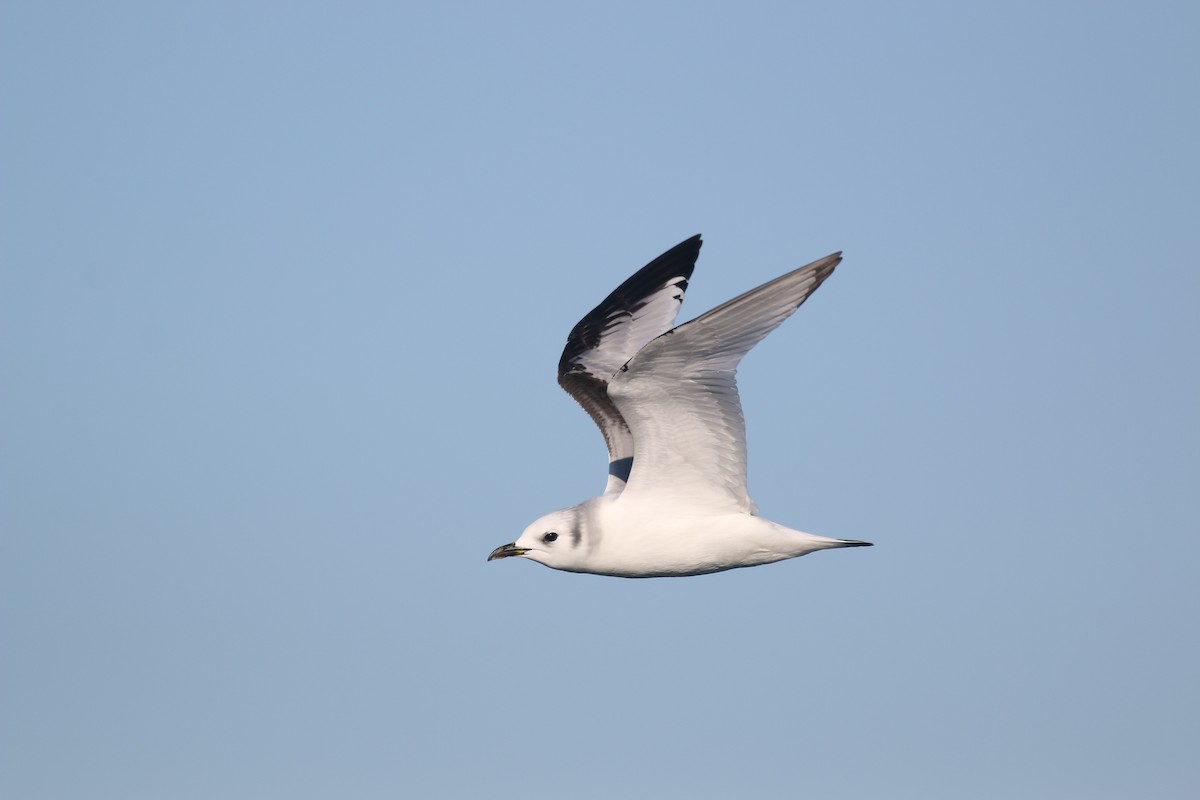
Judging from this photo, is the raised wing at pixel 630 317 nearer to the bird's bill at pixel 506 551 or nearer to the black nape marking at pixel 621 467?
the black nape marking at pixel 621 467

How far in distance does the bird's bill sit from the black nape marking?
5.60 ft

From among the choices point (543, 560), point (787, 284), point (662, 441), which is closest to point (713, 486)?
point (662, 441)

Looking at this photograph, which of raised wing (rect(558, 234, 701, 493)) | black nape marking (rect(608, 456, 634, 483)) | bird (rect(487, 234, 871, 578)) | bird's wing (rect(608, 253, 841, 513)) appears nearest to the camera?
bird's wing (rect(608, 253, 841, 513))

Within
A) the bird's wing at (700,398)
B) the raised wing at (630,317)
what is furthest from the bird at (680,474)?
the raised wing at (630,317)

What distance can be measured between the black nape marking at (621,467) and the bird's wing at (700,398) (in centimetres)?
127

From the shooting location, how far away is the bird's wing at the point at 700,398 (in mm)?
14047

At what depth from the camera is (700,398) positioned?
603 inches

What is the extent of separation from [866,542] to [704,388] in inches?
97.6

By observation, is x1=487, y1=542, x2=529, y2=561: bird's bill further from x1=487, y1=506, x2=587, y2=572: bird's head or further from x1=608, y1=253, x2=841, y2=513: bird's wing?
x1=608, y1=253, x2=841, y2=513: bird's wing

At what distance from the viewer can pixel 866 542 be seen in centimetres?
1560

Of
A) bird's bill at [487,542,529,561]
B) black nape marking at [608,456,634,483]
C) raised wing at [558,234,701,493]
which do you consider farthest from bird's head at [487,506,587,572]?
raised wing at [558,234,701,493]

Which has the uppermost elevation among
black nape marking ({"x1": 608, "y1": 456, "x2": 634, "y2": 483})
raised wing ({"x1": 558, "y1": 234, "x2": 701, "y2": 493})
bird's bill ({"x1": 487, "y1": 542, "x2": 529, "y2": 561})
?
raised wing ({"x1": 558, "y1": 234, "x2": 701, "y2": 493})

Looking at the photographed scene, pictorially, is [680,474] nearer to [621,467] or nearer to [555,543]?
[555,543]

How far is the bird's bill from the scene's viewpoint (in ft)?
55.1
